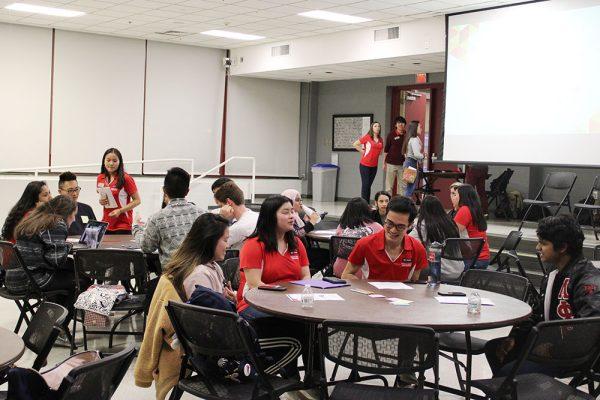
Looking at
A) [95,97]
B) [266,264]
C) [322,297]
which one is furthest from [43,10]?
[322,297]

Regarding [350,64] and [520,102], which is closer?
[520,102]

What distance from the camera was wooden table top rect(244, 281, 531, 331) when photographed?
3498 millimetres

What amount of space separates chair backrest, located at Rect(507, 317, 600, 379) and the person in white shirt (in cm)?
301

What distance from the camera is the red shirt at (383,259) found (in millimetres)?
4734

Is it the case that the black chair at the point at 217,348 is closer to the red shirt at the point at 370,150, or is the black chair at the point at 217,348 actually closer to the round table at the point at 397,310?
the round table at the point at 397,310

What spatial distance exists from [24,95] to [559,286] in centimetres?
A: 1110

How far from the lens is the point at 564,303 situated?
3.72m

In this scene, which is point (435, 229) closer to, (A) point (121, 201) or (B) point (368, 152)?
(A) point (121, 201)

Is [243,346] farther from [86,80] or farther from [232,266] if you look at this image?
[86,80]

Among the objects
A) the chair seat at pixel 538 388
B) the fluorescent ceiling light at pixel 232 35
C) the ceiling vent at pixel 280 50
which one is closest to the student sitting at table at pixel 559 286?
the chair seat at pixel 538 388

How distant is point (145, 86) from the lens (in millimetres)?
14234

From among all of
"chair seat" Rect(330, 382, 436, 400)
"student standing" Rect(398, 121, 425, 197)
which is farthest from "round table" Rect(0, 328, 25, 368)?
"student standing" Rect(398, 121, 425, 197)

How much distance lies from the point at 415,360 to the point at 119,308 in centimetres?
264

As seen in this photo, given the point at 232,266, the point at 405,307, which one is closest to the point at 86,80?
the point at 232,266
